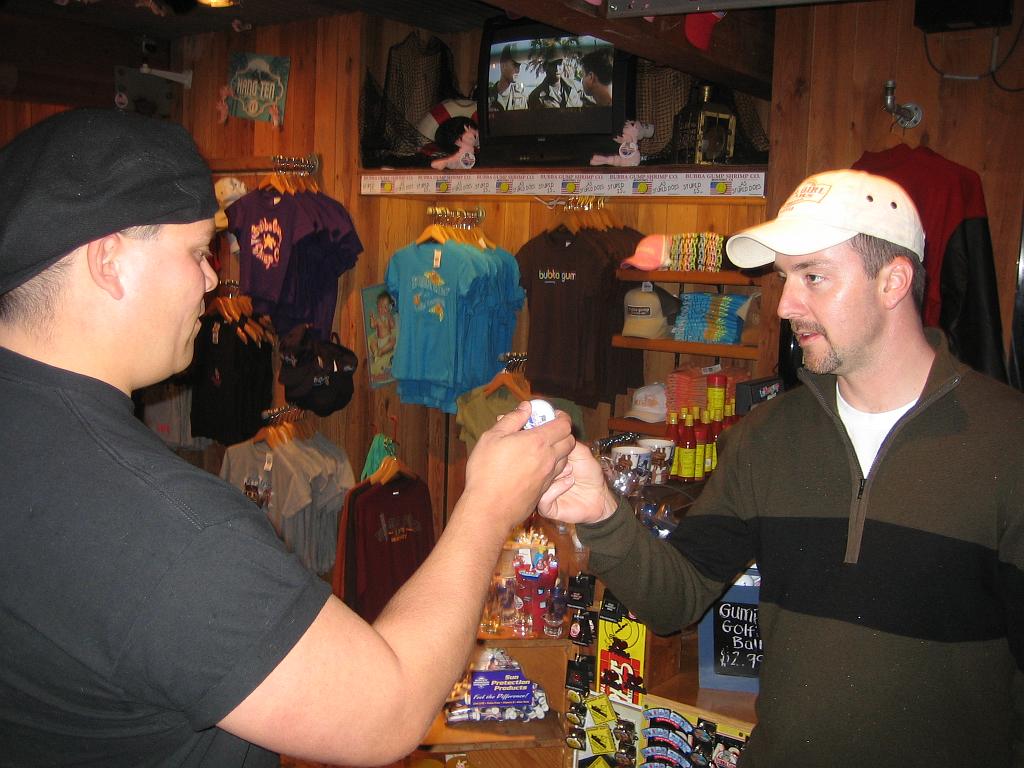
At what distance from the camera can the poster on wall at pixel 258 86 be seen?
5461 millimetres

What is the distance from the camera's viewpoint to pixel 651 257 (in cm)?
417

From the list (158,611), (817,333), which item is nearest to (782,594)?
(817,333)

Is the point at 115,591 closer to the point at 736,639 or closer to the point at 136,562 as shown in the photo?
the point at 136,562

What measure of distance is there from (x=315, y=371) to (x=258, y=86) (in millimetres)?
2176

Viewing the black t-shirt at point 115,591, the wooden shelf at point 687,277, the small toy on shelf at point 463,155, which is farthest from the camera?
the small toy on shelf at point 463,155

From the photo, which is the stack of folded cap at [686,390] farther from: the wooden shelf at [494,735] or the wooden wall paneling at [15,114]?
the wooden wall paneling at [15,114]

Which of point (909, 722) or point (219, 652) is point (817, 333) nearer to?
point (909, 722)

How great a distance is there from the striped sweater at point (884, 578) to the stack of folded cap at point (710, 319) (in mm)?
2113

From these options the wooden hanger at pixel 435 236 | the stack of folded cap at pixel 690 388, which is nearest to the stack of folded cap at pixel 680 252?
the stack of folded cap at pixel 690 388

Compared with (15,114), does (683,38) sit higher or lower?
lower

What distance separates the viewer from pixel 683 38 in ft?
9.49

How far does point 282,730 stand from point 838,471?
4.07ft

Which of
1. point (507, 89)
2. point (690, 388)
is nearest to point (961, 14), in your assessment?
point (690, 388)

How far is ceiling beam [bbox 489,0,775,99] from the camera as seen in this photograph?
2.49 meters
